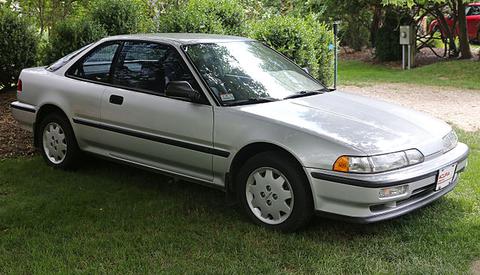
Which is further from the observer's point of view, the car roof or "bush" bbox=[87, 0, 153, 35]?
"bush" bbox=[87, 0, 153, 35]

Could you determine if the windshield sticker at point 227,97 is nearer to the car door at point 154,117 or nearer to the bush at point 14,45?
the car door at point 154,117

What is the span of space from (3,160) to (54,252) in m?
2.83

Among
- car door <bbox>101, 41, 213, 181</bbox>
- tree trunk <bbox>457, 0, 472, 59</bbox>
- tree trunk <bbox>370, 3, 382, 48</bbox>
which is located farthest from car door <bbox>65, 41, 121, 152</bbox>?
tree trunk <bbox>370, 3, 382, 48</bbox>

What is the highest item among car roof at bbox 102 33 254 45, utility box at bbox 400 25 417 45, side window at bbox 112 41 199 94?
utility box at bbox 400 25 417 45

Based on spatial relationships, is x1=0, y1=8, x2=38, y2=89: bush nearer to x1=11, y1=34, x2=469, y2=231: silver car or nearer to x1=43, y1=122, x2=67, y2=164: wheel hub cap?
x1=11, y1=34, x2=469, y2=231: silver car

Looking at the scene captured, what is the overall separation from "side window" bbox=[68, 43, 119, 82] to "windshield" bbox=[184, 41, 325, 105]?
3.02ft

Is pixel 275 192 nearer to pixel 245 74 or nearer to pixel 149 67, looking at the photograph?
pixel 245 74

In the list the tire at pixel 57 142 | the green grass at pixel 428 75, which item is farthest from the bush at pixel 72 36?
the green grass at pixel 428 75

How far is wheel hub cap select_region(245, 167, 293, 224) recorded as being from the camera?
4.04m

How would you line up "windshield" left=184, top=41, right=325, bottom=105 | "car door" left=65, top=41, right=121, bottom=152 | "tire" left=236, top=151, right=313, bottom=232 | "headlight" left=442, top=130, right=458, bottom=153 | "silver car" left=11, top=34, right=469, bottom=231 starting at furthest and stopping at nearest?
"car door" left=65, top=41, right=121, bottom=152, "windshield" left=184, top=41, right=325, bottom=105, "headlight" left=442, top=130, right=458, bottom=153, "tire" left=236, top=151, right=313, bottom=232, "silver car" left=11, top=34, right=469, bottom=231

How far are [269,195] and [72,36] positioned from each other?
5.68 meters

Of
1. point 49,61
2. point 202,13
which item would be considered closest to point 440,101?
point 202,13

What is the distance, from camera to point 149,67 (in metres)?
4.96

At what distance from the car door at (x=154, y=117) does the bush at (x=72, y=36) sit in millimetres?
3675
